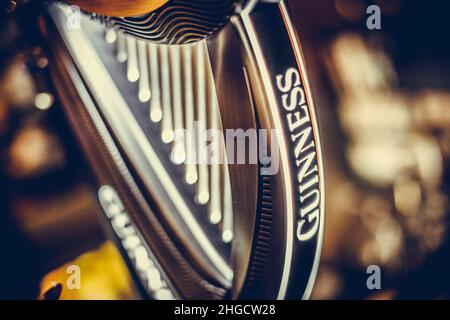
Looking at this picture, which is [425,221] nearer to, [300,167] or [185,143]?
[300,167]

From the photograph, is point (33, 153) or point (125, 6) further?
point (33, 153)

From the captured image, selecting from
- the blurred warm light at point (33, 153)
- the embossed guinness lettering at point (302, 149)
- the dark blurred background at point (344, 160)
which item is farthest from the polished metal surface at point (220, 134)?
the blurred warm light at point (33, 153)

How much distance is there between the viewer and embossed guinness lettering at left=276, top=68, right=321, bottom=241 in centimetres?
170

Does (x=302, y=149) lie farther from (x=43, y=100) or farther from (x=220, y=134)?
(x=43, y=100)

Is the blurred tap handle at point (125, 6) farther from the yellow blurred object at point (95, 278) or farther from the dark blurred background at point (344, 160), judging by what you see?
the yellow blurred object at point (95, 278)

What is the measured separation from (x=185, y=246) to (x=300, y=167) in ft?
1.79

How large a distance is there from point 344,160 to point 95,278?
3.75 ft

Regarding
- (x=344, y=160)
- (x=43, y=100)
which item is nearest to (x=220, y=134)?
(x=344, y=160)

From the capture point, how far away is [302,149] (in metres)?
1.75

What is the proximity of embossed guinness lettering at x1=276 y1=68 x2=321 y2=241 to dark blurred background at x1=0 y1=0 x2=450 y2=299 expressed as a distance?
10 centimetres

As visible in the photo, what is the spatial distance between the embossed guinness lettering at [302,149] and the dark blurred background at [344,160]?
10 centimetres

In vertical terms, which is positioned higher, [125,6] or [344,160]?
[125,6]

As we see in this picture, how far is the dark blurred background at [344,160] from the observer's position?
5.76 ft

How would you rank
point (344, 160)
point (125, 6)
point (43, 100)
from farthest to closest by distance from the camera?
point (344, 160)
point (43, 100)
point (125, 6)
